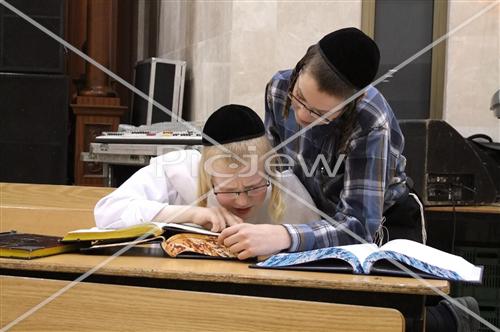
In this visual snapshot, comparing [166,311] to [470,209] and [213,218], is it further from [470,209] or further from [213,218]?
[470,209]

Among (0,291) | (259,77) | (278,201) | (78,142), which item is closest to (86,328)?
(0,291)

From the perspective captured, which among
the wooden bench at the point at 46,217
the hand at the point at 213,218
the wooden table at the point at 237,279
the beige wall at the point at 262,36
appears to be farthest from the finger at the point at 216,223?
the beige wall at the point at 262,36

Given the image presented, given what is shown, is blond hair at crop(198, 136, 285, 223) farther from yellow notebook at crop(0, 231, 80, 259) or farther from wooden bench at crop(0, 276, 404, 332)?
wooden bench at crop(0, 276, 404, 332)

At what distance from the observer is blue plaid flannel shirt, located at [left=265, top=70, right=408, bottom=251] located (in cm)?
163

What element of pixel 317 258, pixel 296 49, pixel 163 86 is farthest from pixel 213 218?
pixel 163 86

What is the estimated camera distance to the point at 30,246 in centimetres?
144

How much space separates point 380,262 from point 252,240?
0.26 metres

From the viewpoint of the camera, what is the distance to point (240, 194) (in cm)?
169

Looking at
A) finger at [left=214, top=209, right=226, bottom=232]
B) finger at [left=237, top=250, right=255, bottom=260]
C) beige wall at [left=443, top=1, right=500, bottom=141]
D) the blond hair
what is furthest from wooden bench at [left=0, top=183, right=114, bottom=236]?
beige wall at [left=443, top=1, right=500, bottom=141]

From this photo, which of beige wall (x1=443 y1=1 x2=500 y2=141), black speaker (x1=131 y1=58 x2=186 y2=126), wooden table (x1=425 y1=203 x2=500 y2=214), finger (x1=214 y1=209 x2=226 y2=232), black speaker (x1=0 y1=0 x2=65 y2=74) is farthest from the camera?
black speaker (x1=131 y1=58 x2=186 y2=126)

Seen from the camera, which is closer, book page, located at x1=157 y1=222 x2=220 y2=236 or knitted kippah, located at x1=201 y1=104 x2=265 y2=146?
book page, located at x1=157 y1=222 x2=220 y2=236

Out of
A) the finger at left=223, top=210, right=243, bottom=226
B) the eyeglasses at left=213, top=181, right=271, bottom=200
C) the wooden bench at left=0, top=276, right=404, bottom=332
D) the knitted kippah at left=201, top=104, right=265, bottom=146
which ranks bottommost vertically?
the wooden bench at left=0, top=276, right=404, bottom=332

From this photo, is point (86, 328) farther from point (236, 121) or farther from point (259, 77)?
point (259, 77)

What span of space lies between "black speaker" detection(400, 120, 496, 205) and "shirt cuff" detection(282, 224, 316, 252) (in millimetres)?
1568
